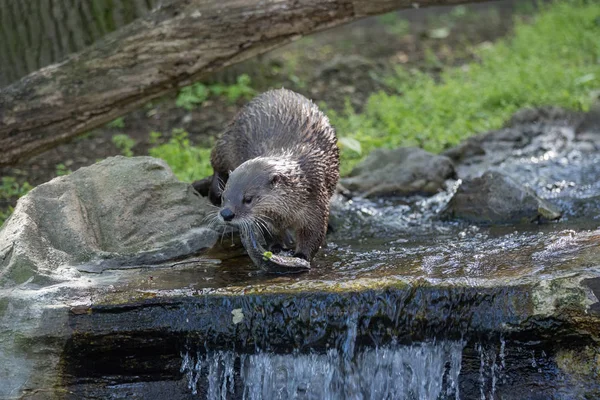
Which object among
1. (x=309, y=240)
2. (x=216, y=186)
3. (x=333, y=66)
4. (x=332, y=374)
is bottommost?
(x=332, y=374)

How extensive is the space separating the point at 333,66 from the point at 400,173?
153 inches

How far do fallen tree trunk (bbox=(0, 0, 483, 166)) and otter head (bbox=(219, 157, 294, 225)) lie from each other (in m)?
1.91

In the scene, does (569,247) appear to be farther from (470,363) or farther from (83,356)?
(83,356)

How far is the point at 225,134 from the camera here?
5.83 m

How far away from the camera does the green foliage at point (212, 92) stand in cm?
911

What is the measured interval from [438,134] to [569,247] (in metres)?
3.41

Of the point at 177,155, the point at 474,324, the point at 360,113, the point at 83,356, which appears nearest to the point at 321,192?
the point at 474,324

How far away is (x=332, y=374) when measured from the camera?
435 centimetres

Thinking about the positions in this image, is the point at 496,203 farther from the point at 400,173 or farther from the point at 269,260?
the point at 269,260

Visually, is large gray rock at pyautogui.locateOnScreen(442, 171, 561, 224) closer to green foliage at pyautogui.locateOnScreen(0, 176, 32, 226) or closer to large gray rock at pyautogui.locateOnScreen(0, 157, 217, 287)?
large gray rock at pyautogui.locateOnScreen(0, 157, 217, 287)

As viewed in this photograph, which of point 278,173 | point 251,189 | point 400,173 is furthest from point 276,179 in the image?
point 400,173

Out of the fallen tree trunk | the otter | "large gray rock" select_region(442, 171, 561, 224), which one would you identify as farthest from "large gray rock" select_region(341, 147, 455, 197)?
the fallen tree trunk

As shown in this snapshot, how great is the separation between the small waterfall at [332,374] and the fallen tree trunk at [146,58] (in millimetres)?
2750

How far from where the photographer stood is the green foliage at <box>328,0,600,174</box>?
8.03m
